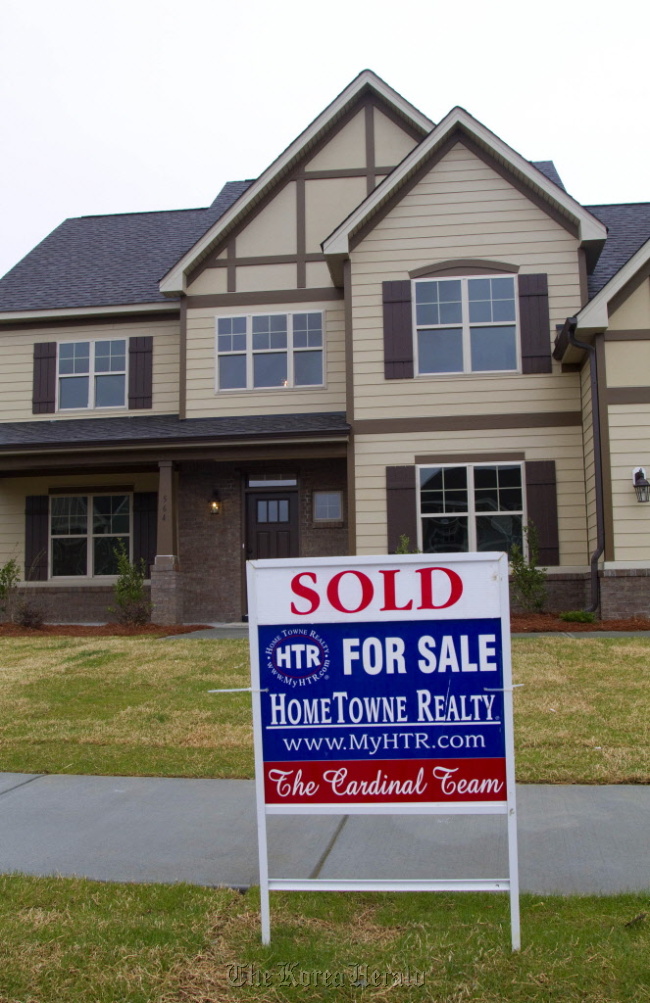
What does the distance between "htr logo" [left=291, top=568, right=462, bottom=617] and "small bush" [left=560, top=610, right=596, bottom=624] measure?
984cm

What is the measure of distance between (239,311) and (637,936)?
14.1 m

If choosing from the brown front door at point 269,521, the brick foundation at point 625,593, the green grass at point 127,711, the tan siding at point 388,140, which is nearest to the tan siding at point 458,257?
the tan siding at point 388,140

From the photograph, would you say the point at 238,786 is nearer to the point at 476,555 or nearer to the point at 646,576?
the point at 476,555

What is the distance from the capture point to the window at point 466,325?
14.8 metres

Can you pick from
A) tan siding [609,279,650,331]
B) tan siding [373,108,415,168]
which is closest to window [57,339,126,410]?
tan siding [373,108,415,168]

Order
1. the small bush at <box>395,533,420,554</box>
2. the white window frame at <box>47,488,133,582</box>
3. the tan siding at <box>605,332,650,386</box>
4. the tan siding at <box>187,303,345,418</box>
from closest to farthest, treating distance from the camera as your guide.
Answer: the tan siding at <box>605,332,650,386</box>, the small bush at <box>395,533,420,554</box>, the tan siding at <box>187,303,345,418</box>, the white window frame at <box>47,488,133,582</box>

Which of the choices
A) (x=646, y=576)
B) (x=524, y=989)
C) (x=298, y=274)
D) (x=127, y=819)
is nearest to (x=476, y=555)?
(x=524, y=989)

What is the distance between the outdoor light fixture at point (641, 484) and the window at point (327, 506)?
503 cm

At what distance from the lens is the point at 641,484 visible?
42.5 ft

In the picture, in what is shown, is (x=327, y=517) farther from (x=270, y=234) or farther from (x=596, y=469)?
(x=270, y=234)

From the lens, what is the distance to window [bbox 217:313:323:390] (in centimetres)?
1614

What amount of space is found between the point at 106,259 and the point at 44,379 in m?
3.21

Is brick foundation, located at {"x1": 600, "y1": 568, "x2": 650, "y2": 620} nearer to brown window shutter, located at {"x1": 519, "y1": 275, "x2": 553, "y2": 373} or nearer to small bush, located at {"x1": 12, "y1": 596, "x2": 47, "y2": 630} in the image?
brown window shutter, located at {"x1": 519, "y1": 275, "x2": 553, "y2": 373}

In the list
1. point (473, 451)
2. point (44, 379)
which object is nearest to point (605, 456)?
point (473, 451)
